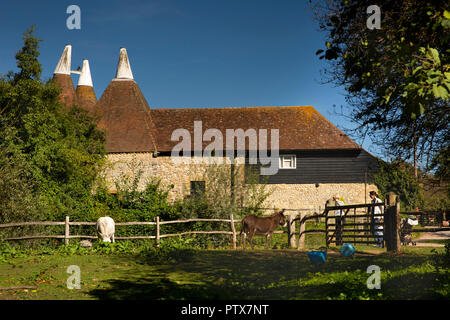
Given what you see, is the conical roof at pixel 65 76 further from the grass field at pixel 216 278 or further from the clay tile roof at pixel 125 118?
the grass field at pixel 216 278

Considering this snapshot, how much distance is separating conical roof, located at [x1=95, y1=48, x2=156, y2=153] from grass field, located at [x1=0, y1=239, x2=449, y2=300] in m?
17.9

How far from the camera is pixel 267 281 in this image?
331 inches

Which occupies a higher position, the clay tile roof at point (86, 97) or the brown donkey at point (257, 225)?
the clay tile roof at point (86, 97)

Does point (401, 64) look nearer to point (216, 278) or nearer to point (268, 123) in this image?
point (216, 278)

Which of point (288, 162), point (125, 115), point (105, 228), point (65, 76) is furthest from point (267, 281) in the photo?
point (65, 76)

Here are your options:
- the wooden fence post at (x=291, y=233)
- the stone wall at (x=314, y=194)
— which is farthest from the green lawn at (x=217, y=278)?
the stone wall at (x=314, y=194)

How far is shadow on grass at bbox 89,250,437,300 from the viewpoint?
6.54 m

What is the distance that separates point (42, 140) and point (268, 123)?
16167 millimetres

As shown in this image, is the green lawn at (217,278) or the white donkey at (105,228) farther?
the white donkey at (105,228)

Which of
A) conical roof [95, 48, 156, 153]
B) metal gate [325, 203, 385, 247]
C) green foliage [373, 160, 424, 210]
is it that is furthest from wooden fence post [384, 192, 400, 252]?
green foliage [373, 160, 424, 210]

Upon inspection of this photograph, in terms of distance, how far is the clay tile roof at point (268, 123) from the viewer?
30.4 meters

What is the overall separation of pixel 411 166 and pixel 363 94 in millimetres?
2228

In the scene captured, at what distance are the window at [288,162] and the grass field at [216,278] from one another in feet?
61.2
